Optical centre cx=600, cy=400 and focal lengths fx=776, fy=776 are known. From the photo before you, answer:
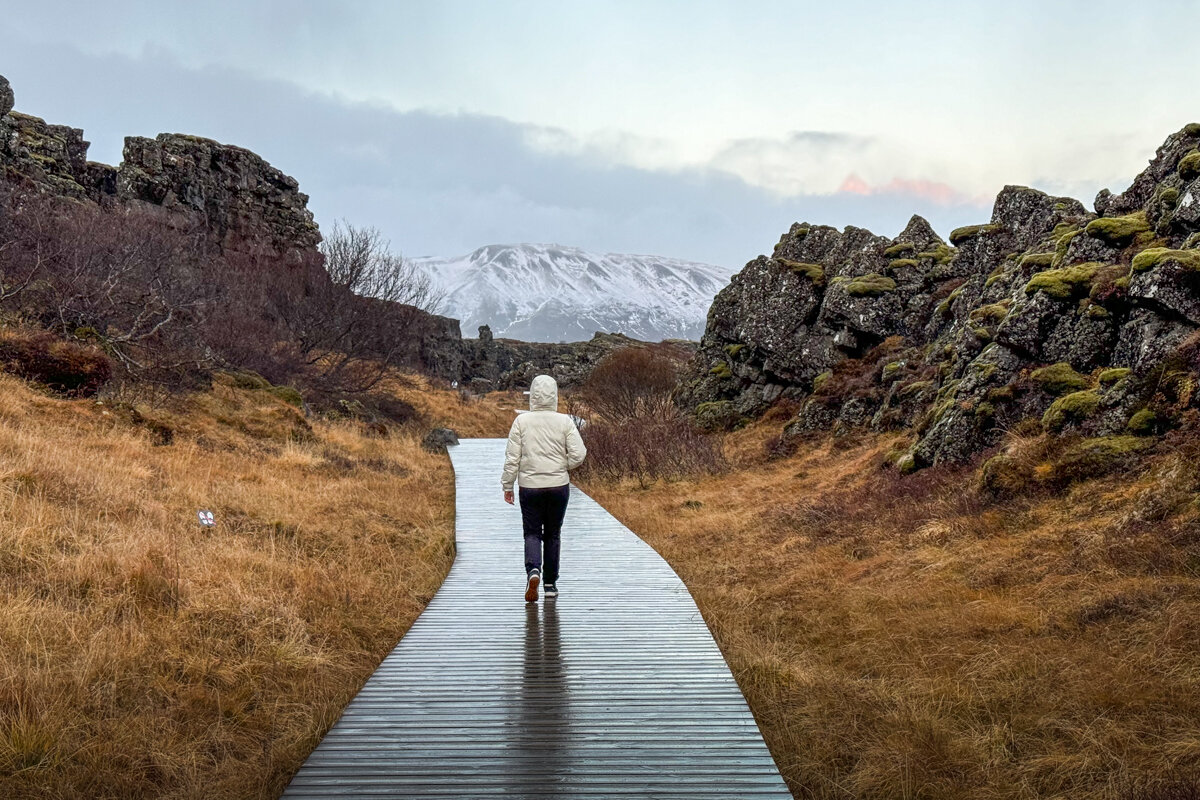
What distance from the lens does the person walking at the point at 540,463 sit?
7.50 m

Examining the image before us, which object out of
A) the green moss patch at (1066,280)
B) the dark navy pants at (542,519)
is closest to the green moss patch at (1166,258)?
the green moss patch at (1066,280)

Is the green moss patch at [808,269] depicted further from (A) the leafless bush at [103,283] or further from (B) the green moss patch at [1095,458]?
(A) the leafless bush at [103,283]

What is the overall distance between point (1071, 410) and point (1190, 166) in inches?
203

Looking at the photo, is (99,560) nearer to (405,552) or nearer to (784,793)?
(405,552)

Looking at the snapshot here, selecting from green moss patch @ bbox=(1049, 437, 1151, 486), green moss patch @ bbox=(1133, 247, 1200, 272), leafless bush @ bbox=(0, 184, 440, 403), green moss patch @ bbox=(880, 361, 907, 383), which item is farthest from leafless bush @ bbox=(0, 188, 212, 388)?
green moss patch @ bbox=(1133, 247, 1200, 272)

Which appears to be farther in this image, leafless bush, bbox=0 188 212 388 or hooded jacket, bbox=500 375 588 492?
leafless bush, bbox=0 188 212 388

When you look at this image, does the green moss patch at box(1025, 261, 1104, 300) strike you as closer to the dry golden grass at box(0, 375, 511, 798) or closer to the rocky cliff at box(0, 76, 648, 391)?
the dry golden grass at box(0, 375, 511, 798)

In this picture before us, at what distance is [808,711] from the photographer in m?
5.53

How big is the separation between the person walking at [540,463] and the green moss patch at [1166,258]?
27.0 ft

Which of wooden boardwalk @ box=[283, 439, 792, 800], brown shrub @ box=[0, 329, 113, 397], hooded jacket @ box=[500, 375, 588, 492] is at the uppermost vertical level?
brown shrub @ box=[0, 329, 113, 397]

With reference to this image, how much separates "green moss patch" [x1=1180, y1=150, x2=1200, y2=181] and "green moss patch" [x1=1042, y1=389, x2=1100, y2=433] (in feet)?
15.3

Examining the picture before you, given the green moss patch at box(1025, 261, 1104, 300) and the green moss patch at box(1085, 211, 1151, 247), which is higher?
the green moss patch at box(1085, 211, 1151, 247)

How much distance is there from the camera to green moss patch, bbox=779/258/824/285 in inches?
1109

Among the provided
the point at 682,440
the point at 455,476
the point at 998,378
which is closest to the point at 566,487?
the point at 998,378
